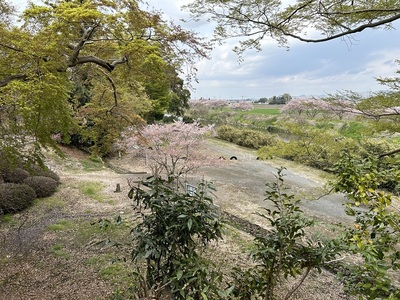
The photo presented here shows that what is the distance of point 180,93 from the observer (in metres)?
19.4

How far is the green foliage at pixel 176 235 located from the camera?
167 centimetres

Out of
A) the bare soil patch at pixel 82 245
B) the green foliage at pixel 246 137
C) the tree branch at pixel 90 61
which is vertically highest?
the tree branch at pixel 90 61

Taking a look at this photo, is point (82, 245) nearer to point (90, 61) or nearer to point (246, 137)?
point (90, 61)

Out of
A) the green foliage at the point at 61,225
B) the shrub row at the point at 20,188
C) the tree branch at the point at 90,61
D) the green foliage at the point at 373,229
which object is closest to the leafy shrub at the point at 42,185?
the shrub row at the point at 20,188

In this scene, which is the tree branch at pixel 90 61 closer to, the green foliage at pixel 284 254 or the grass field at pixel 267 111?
the green foliage at pixel 284 254

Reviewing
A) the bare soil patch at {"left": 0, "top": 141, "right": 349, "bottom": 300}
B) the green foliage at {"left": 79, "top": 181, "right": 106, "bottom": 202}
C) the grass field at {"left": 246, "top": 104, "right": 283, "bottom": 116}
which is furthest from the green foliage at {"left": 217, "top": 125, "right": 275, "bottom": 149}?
the green foliage at {"left": 79, "top": 181, "right": 106, "bottom": 202}

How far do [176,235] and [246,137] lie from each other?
1616 cm

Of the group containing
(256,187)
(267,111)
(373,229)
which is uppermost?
(267,111)

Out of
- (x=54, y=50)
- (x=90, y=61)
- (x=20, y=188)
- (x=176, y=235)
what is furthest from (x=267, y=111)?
(x=176, y=235)

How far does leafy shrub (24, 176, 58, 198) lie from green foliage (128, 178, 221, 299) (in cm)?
615

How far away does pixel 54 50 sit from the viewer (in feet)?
10.3

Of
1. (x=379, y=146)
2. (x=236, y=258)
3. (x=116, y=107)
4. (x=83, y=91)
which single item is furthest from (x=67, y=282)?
(x=379, y=146)

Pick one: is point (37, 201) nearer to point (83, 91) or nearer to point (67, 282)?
point (67, 282)

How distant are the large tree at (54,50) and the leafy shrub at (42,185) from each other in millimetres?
3817
